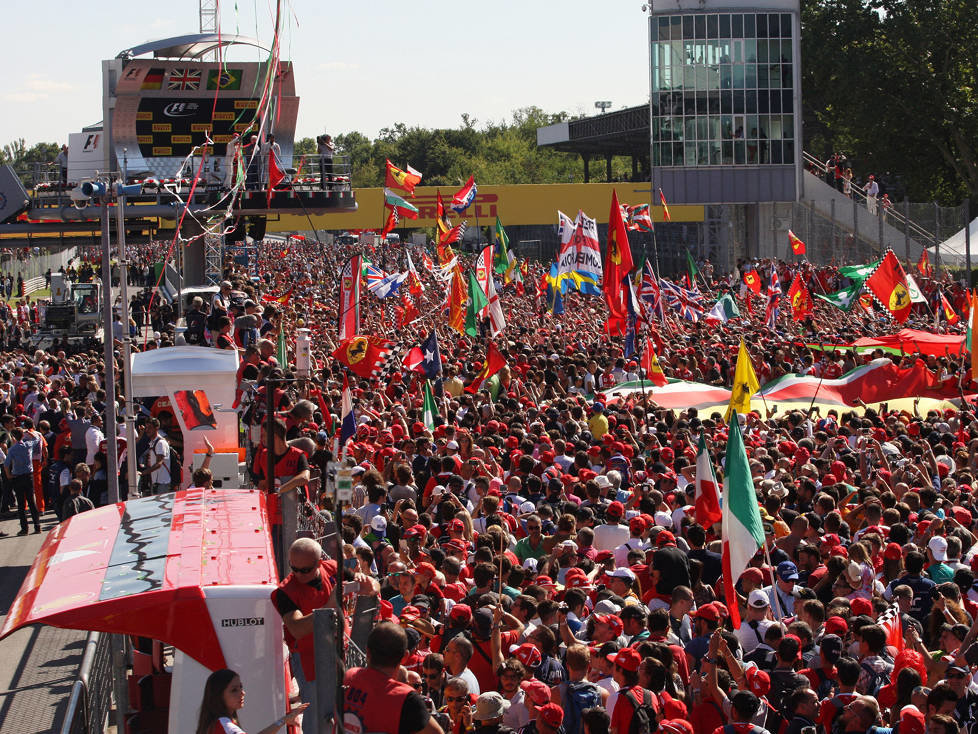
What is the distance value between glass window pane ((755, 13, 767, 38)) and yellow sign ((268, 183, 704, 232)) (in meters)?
8.76

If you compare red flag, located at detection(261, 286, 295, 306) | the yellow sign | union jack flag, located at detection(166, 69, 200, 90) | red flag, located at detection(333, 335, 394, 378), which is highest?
union jack flag, located at detection(166, 69, 200, 90)

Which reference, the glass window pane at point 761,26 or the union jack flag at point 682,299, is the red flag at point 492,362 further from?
the glass window pane at point 761,26

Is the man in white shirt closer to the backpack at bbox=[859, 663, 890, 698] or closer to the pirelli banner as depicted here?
the backpack at bbox=[859, 663, 890, 698]

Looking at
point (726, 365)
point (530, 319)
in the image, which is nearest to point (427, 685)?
point (726, 365)

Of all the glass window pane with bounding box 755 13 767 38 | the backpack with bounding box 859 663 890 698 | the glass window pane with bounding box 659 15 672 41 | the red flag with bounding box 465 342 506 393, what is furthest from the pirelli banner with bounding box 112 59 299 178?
the glass window pane with bounding box 755 13 767 38

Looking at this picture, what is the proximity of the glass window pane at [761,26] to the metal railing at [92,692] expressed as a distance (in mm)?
54399

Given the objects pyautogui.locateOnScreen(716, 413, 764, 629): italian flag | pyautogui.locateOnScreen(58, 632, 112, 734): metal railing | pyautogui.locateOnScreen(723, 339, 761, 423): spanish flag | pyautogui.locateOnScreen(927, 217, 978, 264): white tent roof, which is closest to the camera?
pyautogui.locateOnScreen(58, 632, 112, 734): metal railing

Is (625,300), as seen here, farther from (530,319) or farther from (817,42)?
(817,42)

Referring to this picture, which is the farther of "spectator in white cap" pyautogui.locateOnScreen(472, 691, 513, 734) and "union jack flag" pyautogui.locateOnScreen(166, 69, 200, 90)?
"union jack flag" pyautogui.locateOnScreen(166, 69, 200, 90)

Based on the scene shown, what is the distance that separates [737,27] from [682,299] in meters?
35.3

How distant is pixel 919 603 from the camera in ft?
28.4

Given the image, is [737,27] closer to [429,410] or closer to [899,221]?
[899,221]

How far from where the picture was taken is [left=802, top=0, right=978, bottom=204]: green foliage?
197 feet

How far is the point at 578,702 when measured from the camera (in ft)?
22.3
